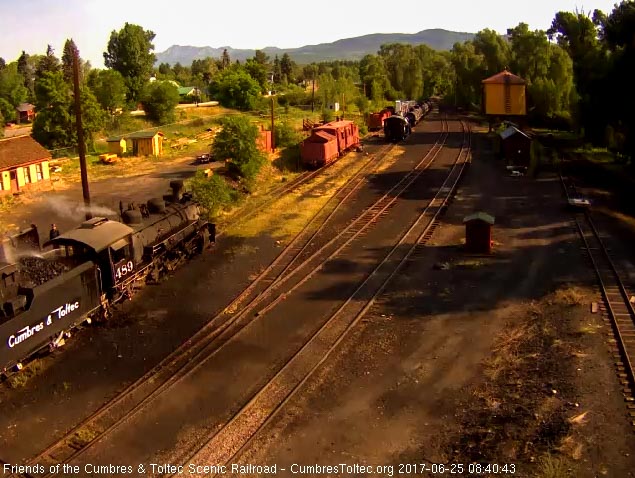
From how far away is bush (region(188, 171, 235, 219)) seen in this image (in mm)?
27391

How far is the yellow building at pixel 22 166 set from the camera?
1407 inches

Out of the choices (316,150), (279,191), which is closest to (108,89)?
(316,150)

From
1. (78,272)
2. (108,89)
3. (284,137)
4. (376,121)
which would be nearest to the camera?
(78,272)

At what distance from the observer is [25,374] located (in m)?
13.9

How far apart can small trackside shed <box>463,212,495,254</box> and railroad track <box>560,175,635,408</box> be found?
3.73m

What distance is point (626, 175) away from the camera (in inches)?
1519

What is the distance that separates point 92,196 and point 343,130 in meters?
21.4

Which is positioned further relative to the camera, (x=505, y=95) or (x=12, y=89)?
(x=12, y=89)

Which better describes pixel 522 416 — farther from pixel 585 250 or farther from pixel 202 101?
pixel 202 101

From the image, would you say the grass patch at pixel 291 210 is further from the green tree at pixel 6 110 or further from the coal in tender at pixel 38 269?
the green tree at pixel 6 110

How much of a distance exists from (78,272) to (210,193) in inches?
529

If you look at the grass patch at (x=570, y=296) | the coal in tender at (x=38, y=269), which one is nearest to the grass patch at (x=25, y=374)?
the coal in tender at (x=38, y=269)

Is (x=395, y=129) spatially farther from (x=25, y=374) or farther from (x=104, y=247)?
(x=25, y=374)

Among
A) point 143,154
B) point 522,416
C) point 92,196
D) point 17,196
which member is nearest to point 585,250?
Answer: point 522,416
